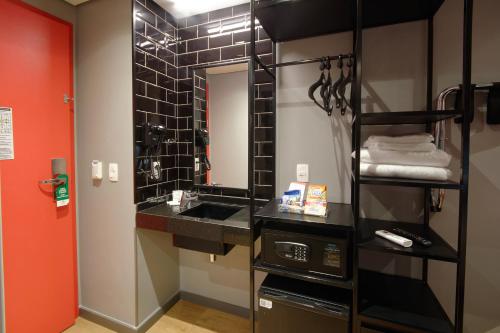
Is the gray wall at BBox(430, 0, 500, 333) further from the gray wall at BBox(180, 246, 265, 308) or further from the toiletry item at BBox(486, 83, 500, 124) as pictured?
the gray wall at BBox(180, 246, 265, 308)

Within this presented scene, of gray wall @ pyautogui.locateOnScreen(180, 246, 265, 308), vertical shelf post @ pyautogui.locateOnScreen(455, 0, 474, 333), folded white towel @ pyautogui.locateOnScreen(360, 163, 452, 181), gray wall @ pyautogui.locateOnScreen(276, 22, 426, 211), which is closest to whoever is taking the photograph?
vertical shelf post @ pyautogui.locateOnScreen(455, 0, 474, 333)

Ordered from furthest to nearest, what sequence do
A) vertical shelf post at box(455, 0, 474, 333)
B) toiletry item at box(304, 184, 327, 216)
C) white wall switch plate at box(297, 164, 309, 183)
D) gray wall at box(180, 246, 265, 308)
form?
gray wall at box(180, 246, 265, 308) → white wall switch plate at box(297, 164, 309, 183) → toiletry item at box(304, 184, 327, 216) → vertical shelf post at box(455, 0, 474, 333)

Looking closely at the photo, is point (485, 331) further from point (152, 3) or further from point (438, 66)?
point (152, 3)

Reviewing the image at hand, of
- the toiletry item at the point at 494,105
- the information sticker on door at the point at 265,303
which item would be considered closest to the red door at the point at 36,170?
the information sticker on door at the point at 265,303

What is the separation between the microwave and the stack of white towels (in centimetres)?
38

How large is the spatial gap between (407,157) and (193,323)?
1959 mm

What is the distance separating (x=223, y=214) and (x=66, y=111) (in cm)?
144

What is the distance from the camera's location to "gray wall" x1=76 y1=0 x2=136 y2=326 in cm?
172

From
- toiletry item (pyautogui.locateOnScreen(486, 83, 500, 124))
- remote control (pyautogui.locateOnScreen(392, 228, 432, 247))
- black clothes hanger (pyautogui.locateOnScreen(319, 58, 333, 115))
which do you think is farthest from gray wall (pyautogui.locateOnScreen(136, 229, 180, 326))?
toiletry item (pyautogui.locateOnScreen(486, 83, 500, 124))

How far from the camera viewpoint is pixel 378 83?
4.76 feet

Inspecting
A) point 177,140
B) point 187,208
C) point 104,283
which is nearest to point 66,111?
point 177,140

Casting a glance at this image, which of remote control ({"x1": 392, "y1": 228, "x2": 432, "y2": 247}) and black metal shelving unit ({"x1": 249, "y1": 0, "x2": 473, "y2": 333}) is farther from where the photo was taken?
remote control ({"x1": 392, "y1": 228, "x2": 432, "y2": 247})

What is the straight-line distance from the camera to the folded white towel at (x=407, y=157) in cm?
105

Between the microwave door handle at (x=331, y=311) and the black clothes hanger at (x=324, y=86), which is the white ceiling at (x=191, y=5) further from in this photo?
the microwave door handle at (x=331, y=311)
